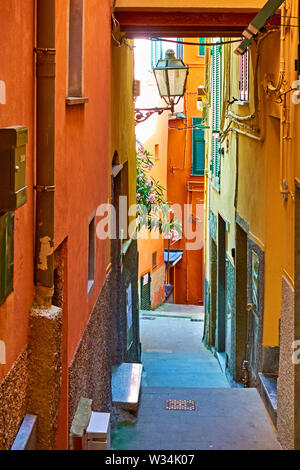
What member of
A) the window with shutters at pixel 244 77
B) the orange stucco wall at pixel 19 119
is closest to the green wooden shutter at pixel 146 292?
the window with shutters at pixel 244 77

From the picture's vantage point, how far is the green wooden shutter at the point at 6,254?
3.74 m

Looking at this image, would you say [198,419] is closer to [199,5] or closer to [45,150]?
[199,5]

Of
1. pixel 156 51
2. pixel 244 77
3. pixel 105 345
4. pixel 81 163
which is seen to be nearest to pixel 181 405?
pixel 105 345

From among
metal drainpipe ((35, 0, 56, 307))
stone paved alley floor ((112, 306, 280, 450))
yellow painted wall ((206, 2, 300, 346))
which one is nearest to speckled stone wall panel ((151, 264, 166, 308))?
stone paved alley floor ((112, 306, 280, 450))

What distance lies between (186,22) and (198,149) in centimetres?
2151

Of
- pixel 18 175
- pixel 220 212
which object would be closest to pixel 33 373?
pixel 18 175

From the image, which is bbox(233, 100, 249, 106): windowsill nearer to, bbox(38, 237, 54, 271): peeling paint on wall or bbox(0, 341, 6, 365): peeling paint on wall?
bbox(38, 237, 54, 271): peeling paint on wall

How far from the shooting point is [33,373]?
449cm

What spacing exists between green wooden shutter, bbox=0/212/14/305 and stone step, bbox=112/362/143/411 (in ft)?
19.0

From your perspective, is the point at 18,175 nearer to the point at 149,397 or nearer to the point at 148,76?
the point at 149,397

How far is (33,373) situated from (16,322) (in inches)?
18.4

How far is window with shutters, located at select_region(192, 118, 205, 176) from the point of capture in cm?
3064

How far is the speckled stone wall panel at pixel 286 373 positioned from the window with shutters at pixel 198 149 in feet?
75.2

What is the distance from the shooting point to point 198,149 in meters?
30.9
